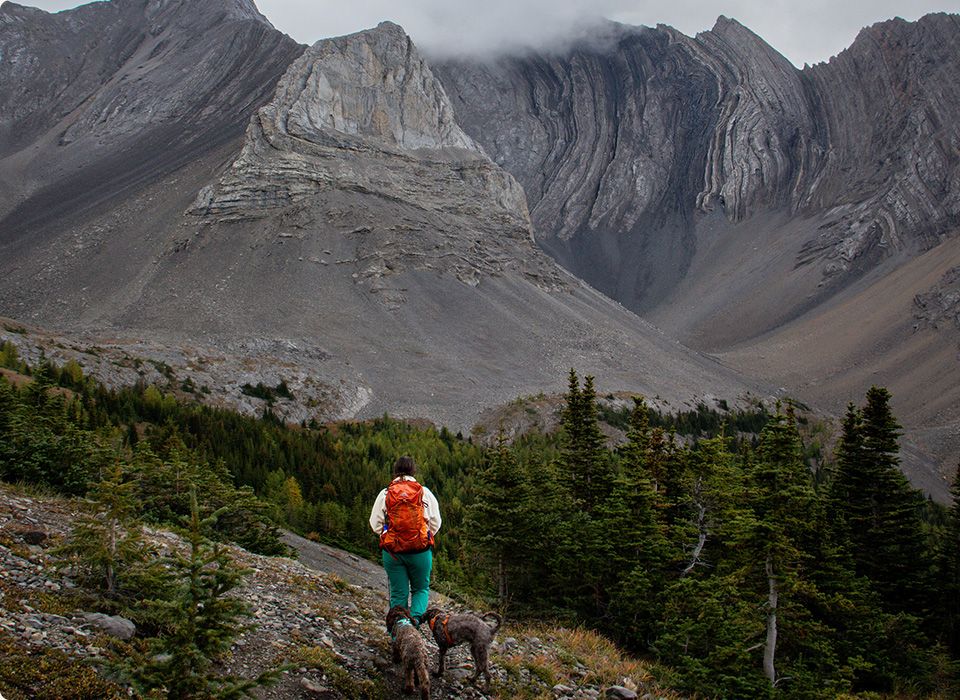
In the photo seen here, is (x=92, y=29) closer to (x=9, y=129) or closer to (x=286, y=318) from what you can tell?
(x=9, y=129)

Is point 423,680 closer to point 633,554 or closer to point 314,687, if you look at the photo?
point 314,687

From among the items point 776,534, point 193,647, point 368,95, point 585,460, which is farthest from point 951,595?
point 368,95

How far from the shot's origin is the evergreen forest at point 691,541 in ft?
52.7

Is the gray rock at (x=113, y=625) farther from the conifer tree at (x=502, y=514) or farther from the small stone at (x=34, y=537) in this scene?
the conifer tree at (x=502, y=514)

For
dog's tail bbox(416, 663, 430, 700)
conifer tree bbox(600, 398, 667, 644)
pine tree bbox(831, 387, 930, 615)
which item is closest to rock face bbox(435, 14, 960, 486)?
pine tree bbox(831, 387, 930, 615)

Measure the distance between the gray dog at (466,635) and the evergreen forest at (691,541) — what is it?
349 cm

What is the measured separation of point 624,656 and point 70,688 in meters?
11.0

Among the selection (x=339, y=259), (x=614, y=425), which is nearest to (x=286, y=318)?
(x=339, y=259)

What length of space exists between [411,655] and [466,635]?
2.84 ft

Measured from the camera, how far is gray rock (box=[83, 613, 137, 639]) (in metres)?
7.62

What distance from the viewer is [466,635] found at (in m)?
8.81

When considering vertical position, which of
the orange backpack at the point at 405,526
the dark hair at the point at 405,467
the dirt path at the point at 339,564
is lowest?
the dirt path at the point at 339,564

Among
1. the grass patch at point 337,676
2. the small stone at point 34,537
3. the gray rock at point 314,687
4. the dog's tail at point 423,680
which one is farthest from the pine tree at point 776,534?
the small stone at point 34,537

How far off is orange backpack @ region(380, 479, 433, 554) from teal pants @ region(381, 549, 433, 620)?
0.52 ft
